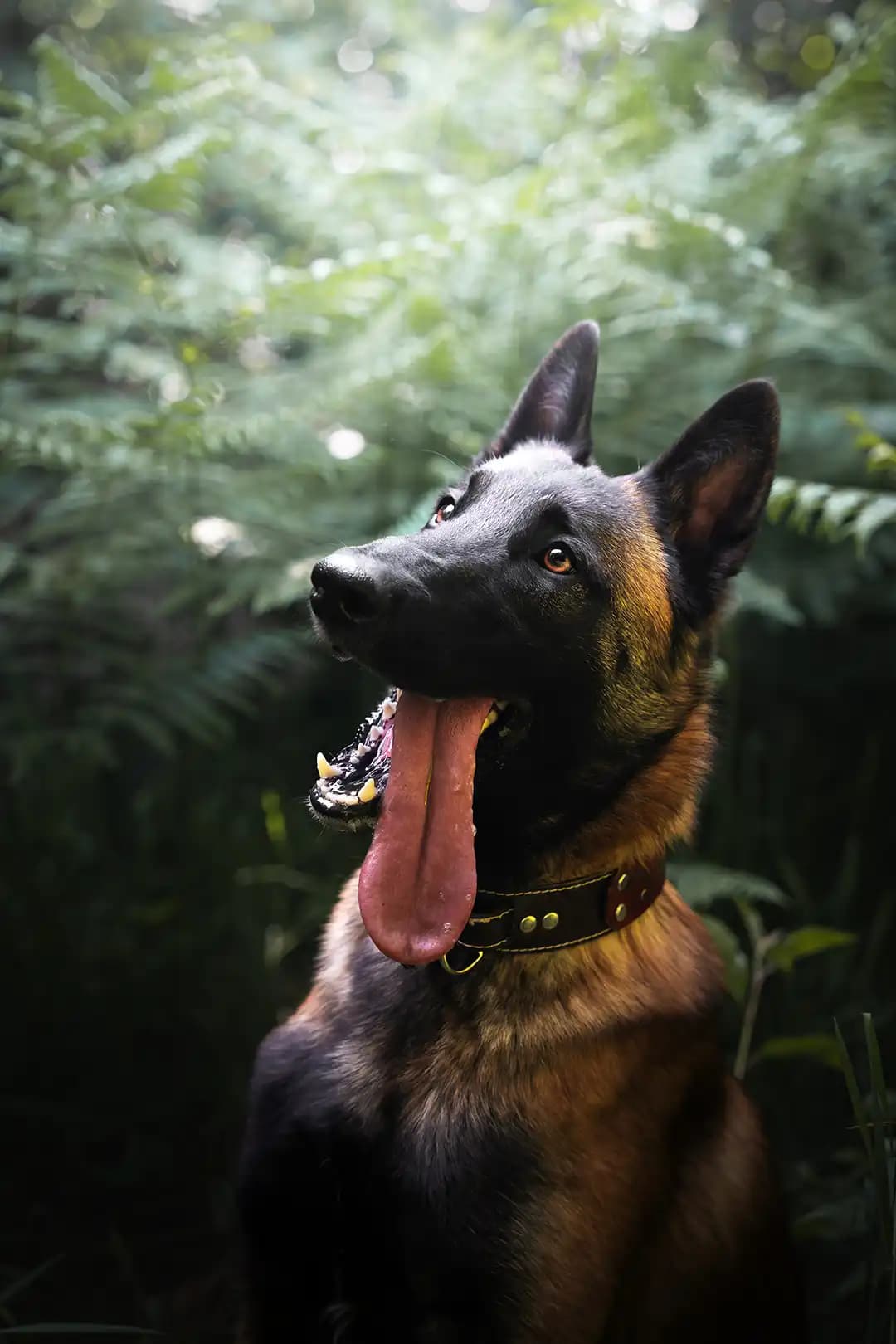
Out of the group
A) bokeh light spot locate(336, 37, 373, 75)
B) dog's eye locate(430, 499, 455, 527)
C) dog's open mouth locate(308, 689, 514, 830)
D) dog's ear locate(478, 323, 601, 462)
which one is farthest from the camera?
bokeh light spot locate(336, 37, 373, 75)

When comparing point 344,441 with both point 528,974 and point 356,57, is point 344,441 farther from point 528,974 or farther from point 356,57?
point 356,57

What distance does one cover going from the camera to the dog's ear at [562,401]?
1921 mm

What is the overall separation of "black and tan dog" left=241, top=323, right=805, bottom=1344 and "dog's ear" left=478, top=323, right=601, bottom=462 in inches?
7.9

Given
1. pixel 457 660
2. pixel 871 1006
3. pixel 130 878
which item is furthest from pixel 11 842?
pixel 871 1006

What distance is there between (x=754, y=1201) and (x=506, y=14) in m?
4.79

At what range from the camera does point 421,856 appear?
1.43 metres

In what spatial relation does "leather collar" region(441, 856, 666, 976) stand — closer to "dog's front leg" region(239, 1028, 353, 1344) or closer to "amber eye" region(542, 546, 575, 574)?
"dog's front leg" region(239, 1028, 353, 1344)

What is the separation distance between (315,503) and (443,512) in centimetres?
165

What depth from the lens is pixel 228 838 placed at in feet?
9.75

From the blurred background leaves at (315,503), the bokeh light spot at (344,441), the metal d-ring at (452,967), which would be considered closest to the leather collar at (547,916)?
the metal d-ring at (452,967)

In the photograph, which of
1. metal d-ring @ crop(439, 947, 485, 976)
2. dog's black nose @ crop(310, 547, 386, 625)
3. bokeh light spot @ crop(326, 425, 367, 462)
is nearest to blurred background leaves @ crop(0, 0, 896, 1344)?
bokeh light spot @ crop(326, 425, 367, 462)

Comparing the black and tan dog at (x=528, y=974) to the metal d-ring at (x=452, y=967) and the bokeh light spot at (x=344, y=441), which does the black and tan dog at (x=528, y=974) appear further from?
the bokeh light spot at (x=344, y=441)

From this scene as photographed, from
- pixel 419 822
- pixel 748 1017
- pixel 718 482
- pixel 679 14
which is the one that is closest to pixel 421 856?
pixel 419 822

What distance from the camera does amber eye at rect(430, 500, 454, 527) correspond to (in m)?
1.80
